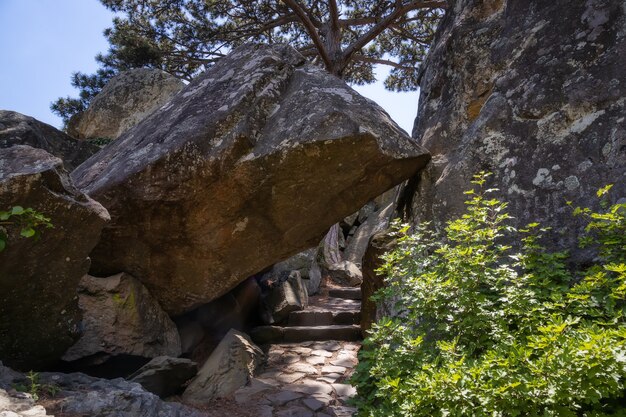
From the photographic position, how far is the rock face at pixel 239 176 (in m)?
4.52

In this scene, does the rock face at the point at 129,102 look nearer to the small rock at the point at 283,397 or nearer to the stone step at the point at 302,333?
the stone step at the point at 302,333

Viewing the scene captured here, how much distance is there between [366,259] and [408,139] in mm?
1751

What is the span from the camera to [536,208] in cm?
349

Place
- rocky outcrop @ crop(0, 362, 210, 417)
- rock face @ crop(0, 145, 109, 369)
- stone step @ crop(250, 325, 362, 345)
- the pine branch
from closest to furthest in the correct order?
rocky outcrop @ crop(0, 362, 210, 417)
rock face @ crop(0, 145, 109, 369)
stone step @ crop(250, 325, 362, 345)
the pine branch

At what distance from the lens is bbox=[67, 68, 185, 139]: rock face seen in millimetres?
12922

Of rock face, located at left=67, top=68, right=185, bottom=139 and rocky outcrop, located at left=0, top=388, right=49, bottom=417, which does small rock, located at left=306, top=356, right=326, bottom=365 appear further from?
rock face, located at left=67, top=68, right=185, bottom=139

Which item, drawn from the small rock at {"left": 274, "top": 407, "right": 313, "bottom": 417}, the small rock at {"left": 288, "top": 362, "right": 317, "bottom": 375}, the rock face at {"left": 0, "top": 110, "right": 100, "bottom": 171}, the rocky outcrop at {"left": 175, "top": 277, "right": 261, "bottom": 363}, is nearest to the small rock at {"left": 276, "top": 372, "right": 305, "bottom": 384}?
the small rock at {"left": 288, "top": 362, "right": 317, "bottom": 375}

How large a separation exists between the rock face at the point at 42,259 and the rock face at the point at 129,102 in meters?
9.83

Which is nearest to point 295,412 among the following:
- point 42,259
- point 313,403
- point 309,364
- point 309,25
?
point 313,403

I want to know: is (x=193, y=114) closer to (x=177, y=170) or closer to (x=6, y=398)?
(x=177, y=170)

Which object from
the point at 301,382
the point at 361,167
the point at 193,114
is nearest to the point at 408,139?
the point at 361,167

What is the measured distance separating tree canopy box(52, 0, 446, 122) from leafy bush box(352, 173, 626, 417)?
27.0 ft

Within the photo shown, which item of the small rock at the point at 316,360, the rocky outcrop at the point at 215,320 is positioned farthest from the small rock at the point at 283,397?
the rocky outcrop at the point at 215,320

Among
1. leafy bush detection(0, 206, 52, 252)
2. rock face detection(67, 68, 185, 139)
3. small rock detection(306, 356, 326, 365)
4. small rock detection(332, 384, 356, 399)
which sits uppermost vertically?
rock face detection(67, 68, 185, 139)
